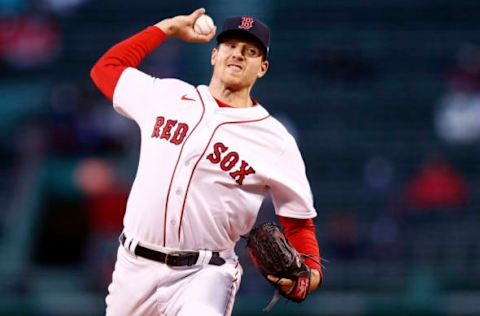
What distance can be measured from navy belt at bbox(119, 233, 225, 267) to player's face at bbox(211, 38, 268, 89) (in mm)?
712

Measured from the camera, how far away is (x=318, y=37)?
11.3 meters

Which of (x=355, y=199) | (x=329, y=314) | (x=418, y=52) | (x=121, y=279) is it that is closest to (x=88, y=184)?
(x=355, y=199)

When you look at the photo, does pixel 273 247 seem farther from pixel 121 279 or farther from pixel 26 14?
pixel 26 14

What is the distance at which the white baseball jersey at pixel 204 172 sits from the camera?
12.0ft

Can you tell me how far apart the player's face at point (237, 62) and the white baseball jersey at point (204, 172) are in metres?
0.11

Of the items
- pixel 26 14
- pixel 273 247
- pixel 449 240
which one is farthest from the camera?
pixel 26 14

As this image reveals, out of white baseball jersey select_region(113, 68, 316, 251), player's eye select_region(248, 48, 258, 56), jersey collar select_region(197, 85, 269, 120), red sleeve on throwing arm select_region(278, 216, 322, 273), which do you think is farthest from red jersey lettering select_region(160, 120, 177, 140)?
red sleeve on throwing arm select_region(278, 216, 322, 273)

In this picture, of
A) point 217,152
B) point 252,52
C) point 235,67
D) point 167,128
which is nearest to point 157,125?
point 167,128

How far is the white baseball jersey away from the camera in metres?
3.67

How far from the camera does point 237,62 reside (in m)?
3.80

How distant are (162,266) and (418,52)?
7.96 m

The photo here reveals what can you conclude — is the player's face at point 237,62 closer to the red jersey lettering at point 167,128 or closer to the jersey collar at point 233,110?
the jersey collar at point 233,110

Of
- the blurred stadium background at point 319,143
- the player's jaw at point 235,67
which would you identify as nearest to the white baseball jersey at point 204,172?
the player's jaw at point 235,67

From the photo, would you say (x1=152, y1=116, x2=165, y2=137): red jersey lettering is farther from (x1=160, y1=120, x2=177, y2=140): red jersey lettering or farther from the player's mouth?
the player's mouth
